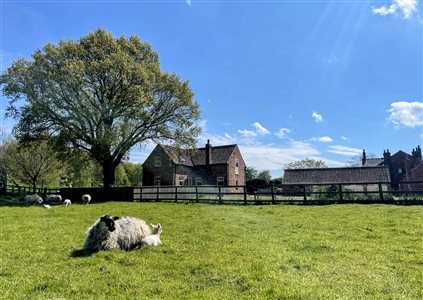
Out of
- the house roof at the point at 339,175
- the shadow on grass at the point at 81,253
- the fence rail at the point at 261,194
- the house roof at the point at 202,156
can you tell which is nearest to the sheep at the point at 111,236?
the shadow on grass at the point at 81,253

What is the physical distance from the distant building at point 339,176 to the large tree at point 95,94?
70.3 feet

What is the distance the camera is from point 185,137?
93.5 feet

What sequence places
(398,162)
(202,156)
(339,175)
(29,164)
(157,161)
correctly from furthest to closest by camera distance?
(398,162)
(202,156)
(339,175)
(157,161)
(29,164)

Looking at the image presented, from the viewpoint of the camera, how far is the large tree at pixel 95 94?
921 inches

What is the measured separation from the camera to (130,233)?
6.89 m

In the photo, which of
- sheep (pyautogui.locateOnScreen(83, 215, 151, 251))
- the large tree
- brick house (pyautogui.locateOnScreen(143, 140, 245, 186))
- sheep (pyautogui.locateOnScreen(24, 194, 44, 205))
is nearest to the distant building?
brick house (pyautogui.locateOnScreen(143, 140, 245, 186))

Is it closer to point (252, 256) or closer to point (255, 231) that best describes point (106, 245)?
point (252, 256)

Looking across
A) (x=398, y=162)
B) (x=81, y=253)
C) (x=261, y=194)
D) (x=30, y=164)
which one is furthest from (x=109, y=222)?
(x=398, y=162)

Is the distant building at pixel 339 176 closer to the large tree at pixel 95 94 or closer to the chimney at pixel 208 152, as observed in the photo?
the chimney at pixel 208 152

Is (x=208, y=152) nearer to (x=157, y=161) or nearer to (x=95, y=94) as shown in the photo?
(x=157, y=161)

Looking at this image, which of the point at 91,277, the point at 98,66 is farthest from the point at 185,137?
the point at 91,277

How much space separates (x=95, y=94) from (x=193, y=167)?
61.7ft

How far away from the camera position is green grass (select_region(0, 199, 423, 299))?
4.15m

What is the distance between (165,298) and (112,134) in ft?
71.0
